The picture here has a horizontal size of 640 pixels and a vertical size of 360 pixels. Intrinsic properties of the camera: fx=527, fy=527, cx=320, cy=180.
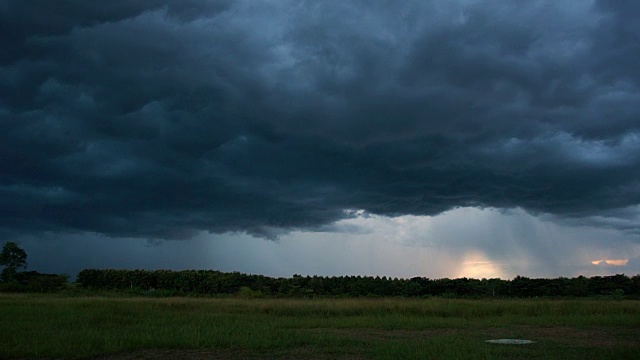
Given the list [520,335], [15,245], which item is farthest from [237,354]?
[15,245]

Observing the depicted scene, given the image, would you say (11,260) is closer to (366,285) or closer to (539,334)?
(366,285)

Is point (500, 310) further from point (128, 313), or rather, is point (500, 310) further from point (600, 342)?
point (128, 313)

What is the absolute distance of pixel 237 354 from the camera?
1641 centimetres

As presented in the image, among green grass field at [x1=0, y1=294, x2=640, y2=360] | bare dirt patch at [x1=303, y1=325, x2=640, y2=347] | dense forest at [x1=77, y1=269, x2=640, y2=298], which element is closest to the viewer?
green grass field at [x1=0, y1=294, x2=640, y2=360]

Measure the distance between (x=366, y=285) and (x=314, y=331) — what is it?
1242 inches

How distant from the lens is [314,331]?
22.8 m

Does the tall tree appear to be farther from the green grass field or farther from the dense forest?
the green grass field

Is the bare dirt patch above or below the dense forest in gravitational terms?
below

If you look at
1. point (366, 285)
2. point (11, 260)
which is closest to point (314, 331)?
point (366, 285)

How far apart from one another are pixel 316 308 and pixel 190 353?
16.3 m

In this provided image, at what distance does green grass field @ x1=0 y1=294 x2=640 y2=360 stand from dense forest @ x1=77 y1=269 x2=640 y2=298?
721 inches

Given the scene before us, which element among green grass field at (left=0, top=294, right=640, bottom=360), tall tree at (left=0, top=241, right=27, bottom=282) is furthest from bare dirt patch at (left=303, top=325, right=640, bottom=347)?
tall tree at (left=0, top=241, right=27, bottom=282)

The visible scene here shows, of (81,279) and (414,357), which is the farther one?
(81,279)

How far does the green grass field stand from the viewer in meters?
16.3
